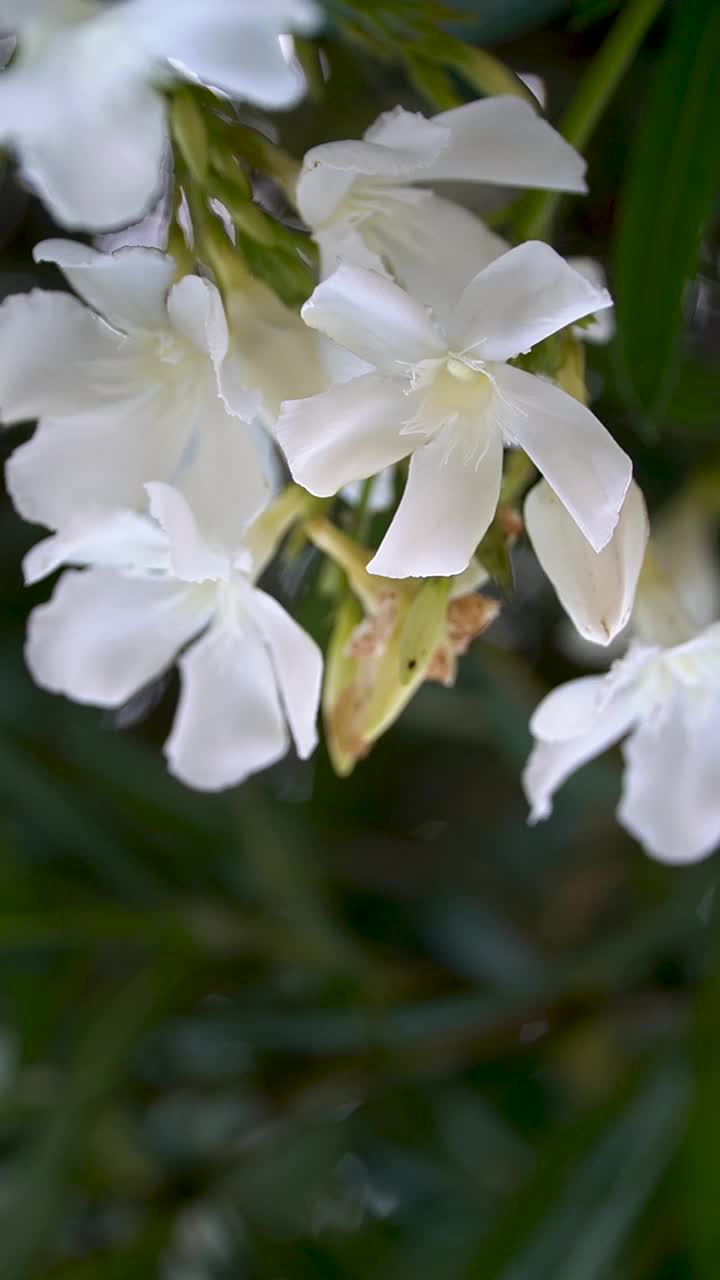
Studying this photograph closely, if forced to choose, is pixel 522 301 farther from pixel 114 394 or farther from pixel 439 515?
pixel 114 394

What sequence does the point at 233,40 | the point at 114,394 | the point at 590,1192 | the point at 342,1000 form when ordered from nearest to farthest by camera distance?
the point at 233,40
the point at 114,394
the point at 590,1192
the point at 342,1000

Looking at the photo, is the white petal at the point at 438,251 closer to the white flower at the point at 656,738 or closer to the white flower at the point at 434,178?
the white flower at the point at 434,178

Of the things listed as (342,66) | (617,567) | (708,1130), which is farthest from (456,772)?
(617,567)

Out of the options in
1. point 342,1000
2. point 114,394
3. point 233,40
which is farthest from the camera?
point 342,1000

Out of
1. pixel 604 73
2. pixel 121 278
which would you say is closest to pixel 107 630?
pixel 121 278

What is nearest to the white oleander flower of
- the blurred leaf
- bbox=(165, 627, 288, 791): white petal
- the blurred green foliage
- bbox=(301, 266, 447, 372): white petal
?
bbox=(165, 627, 288, 791): white petal

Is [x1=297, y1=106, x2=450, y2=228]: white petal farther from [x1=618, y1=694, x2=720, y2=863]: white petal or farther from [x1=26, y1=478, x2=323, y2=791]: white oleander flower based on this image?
[x1=618, y1=694, x2=720, y2=863]: white petal
